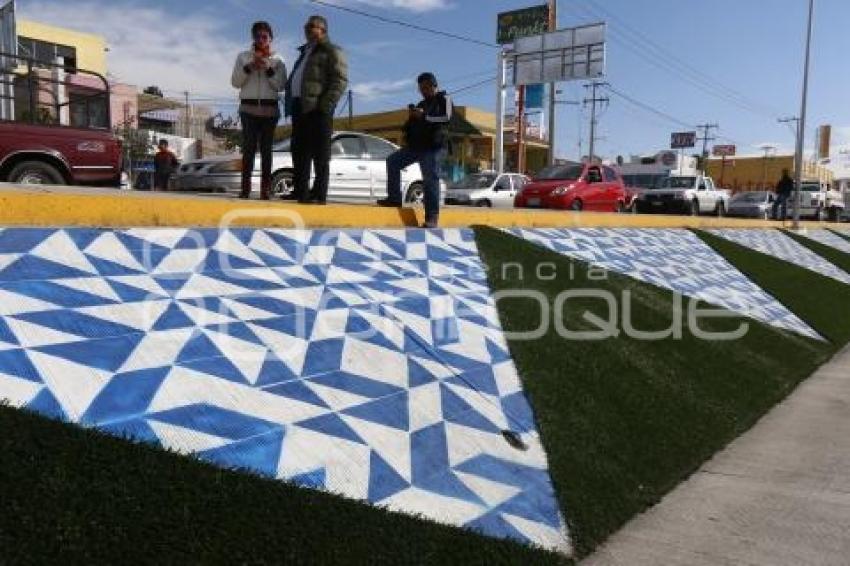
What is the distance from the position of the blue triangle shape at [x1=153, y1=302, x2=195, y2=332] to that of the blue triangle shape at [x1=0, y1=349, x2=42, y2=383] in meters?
0.74

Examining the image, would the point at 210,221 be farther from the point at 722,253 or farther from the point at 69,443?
the point at 722,253

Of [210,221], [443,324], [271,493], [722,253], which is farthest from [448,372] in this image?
[722,253]

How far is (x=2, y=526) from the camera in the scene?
2361mm

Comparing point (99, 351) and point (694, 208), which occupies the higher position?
point (694, 208)

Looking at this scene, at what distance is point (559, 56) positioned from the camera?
102ft

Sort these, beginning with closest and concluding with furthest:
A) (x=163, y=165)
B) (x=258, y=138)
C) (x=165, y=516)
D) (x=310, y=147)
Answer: (x=165, y=516), (x=310, y=147), (x=258, y=138), (x=163, y=165)

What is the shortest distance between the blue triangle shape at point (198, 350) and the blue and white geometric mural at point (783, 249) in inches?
538

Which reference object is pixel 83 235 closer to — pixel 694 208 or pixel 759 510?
pixel 759 510

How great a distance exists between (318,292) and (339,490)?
6.82 ft

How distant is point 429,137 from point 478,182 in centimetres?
1283

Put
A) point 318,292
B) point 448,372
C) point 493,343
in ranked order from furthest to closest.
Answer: point 493,343 → point 318,292 → point 448,372

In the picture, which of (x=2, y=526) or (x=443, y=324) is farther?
(x=443, y=324)

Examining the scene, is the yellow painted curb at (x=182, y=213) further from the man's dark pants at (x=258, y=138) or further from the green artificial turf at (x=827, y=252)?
the green artificial turf at (x=827, y=252)

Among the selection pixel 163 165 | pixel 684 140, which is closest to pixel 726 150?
pixel 684 140
